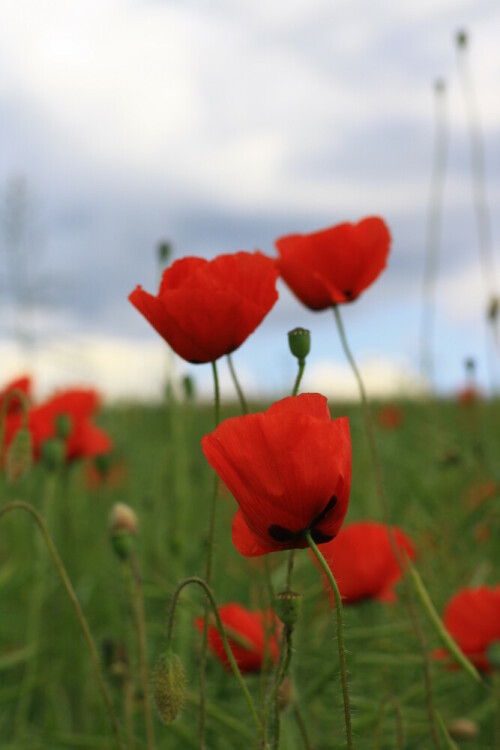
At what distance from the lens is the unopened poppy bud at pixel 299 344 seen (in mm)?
1039

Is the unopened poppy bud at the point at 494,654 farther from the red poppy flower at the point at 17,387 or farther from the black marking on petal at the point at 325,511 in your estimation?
the red poppy flower at the point at 17,387

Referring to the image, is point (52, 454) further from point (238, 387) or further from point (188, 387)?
point (238, 387)

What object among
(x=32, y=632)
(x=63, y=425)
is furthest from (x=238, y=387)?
(x=32, y=632)

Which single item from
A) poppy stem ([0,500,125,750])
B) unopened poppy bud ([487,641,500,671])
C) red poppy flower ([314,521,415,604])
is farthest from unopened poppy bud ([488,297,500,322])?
poppy stem ([0,500,125,750])

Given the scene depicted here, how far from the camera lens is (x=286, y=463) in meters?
0.78

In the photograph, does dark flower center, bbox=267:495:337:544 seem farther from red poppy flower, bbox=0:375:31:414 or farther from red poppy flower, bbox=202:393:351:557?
red poppy flower, bbox=0:375:31:414

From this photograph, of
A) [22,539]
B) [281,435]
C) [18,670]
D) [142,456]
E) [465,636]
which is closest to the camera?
[281,435]

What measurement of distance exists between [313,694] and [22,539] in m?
1.94

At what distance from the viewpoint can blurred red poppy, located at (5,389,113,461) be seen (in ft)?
6.54

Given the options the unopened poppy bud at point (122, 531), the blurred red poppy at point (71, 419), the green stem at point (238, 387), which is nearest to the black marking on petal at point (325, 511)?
the green stem at point (238, 387)

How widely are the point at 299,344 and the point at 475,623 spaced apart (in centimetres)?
67

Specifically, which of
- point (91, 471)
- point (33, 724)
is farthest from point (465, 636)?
point (91, 471)

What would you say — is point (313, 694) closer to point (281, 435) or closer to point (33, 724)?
point (281, 435)

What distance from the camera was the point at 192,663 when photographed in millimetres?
2154
